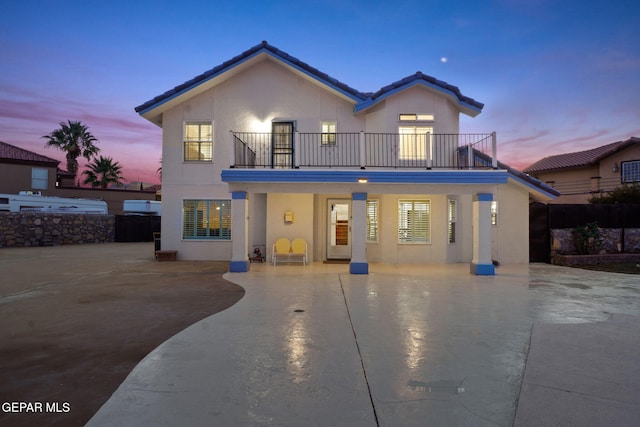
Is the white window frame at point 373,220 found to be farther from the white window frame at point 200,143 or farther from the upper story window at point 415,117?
the white window frame at point 200,143

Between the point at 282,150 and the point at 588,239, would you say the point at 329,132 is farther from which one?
the point at 588,239

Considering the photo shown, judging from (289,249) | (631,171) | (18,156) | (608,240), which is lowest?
(289,249)

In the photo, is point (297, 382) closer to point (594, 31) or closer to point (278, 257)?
point (278, 257)

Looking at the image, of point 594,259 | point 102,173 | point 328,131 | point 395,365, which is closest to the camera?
point 395,365

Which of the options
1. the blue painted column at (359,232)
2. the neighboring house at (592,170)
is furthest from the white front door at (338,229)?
the neighboring house at (592,170)

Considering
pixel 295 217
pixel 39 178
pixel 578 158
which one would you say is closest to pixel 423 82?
pixel 295 217

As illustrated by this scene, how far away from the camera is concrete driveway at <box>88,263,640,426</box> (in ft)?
10.7

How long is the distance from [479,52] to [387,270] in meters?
13.9

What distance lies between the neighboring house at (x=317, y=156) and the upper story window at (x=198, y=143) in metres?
0.04

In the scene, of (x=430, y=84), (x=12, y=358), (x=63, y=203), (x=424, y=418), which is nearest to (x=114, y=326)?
(x=12, y=358)

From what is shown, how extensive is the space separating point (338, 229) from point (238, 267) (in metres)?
4.53

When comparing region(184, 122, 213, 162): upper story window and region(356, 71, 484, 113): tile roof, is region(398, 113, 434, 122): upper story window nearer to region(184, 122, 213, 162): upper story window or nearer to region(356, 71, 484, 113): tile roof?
region(356, 71, 484, 113): tile roof

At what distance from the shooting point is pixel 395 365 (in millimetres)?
4383

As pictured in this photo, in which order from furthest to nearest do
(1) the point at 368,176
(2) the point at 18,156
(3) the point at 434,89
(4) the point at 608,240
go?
(2) the point at 18,156
(4) the point at 608,240
(3) the point at 434,89
(1) the point at 368,176
